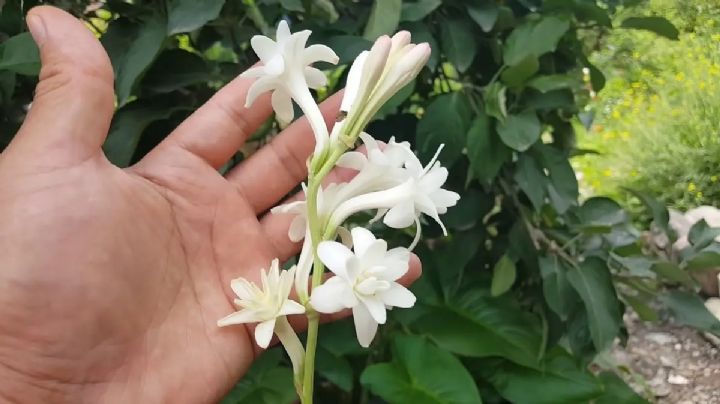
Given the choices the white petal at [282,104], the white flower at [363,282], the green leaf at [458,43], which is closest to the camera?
the white flower at [363,282]

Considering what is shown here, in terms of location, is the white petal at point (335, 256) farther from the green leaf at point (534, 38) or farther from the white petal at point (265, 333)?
the green leaf at point (534, 38)

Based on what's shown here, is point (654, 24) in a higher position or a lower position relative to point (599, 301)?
higher

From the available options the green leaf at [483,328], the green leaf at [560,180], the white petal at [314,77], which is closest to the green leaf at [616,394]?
the green leaf at [483,328]

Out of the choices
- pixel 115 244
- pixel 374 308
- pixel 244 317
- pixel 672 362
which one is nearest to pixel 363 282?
pixel 374 308

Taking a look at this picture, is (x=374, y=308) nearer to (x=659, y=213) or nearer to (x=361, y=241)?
(x=361, y=241)

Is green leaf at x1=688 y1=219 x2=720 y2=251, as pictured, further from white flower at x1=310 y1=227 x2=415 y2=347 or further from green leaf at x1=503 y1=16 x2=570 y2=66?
white flower at x1=310 y1=227 x2=415 y2=347

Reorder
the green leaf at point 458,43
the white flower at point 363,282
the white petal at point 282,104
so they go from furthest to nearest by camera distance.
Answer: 1. the green leaf at point 458,43
2. the white petal at point 282,104
3. the white flower at point 363,282

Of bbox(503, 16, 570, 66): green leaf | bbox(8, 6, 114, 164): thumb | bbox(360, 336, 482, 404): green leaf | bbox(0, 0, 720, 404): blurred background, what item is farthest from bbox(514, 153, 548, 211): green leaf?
bbox(8, 6, 114, 164): thumb
